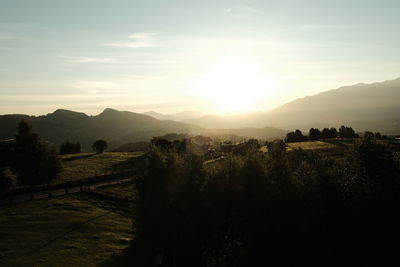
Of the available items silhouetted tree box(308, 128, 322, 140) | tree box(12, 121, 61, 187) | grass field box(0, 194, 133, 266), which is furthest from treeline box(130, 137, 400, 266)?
silhouetted tree box(308, 128, 322, 140)

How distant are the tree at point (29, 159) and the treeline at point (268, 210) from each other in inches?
1183

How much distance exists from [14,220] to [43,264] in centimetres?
1533

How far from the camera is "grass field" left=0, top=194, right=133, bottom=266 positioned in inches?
1302

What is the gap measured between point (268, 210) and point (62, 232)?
24914 millimetres

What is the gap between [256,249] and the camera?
30484mm

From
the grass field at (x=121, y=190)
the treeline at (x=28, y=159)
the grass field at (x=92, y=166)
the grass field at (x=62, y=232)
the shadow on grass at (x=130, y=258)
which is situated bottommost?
the shadow on grass at (x=130, y=258)

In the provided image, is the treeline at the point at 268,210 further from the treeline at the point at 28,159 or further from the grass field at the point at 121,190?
the treeline at the point at 28,159

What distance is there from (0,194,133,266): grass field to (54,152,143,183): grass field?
2310 cm

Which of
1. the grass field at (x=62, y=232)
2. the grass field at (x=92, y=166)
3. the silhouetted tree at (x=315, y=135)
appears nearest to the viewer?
the grass field at (x=62, y=232)

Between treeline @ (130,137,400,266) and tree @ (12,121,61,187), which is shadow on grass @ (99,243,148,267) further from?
tree @ (12,121,61,187)

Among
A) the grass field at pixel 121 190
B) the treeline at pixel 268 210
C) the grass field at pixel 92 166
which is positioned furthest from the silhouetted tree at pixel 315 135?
the treeline at pixel 268 210

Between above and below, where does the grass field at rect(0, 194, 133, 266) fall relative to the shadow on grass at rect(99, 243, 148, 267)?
above

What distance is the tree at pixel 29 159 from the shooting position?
58562 millimetres

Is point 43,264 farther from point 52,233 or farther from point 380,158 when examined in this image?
point 380,158
